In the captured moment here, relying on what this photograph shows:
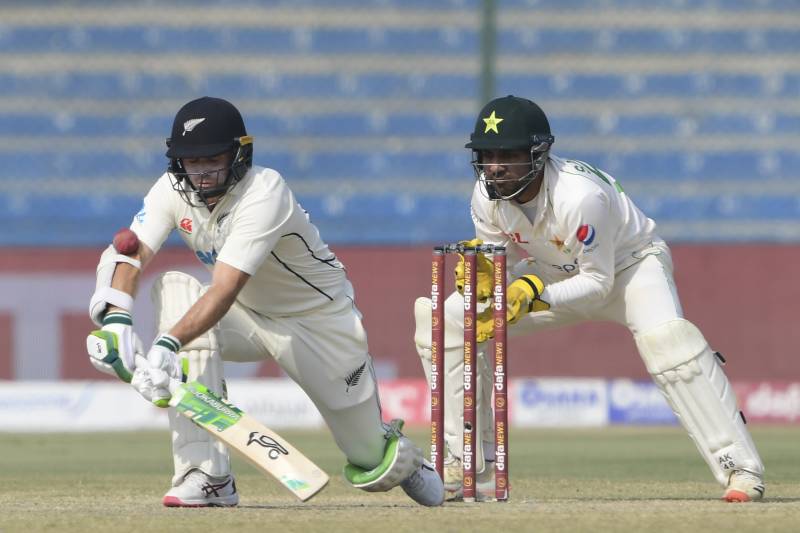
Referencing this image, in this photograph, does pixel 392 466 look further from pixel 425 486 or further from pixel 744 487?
pixel 744 487

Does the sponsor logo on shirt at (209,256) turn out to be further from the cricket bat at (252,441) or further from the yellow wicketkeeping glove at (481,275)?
the yellow wicketkeeping glove at (481,275)

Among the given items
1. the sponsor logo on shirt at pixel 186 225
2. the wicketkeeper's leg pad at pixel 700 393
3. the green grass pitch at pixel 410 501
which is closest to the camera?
the green grass pitch at pixel 410 501

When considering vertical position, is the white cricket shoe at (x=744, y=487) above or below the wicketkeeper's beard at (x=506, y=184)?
below

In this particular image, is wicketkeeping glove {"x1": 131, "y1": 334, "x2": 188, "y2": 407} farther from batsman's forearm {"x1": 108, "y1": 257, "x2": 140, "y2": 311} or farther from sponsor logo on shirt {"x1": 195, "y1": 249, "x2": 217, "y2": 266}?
sponsor logo on shirt {"x1": 195, "y1": 249, "x2": 217, "y2": 266}

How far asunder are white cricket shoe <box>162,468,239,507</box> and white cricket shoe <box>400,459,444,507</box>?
654mm

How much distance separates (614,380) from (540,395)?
71 centimetres

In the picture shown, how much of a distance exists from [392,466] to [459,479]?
2.04 ft

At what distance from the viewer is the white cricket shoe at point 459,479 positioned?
590 cm

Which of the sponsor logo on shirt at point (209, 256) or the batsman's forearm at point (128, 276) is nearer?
the batsman's forearm at point (128, 276)

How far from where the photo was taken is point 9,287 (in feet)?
44.4

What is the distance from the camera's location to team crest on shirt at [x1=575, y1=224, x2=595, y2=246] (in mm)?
5617

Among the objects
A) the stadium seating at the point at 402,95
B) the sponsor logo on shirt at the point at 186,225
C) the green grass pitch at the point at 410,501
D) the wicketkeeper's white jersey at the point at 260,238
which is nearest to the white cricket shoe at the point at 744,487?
the green grass pitch at the point at 410,501

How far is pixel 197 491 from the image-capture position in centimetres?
520

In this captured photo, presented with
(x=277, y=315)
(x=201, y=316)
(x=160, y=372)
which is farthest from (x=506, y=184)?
(x=160, y=372)
